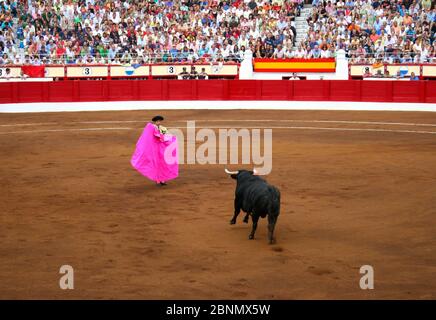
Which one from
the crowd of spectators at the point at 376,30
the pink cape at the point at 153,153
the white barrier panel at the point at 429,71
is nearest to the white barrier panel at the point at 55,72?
the crowd of spectators at the point at 376,30

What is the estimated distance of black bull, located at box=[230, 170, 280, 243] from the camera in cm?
932

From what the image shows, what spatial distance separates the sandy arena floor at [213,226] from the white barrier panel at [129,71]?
1338 cm

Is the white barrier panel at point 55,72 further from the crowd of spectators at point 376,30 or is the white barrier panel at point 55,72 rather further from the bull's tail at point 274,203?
the bull's tail at point 274,203

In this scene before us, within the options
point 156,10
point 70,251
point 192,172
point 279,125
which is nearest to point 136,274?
point 70,251

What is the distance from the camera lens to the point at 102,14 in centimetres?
3350

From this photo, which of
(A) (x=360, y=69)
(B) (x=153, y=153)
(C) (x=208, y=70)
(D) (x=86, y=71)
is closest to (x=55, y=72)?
(D) (x=86, y=71)

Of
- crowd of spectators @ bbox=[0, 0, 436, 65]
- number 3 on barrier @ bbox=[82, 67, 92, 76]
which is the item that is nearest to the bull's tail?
crowd of spectators @ bbox=[0, 0, 436, 65]

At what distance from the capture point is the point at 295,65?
3159 cm

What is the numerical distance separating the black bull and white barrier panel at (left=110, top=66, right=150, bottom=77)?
2245cm

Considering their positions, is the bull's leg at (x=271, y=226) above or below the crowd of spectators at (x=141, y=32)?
below

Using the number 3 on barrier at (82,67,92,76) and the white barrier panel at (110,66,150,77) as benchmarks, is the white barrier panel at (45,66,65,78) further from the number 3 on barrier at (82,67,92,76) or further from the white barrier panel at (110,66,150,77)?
the white barrier panel at (110,66,150,77)

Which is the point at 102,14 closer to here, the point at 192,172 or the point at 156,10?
the point at 156,10

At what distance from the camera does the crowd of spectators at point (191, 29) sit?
101ft

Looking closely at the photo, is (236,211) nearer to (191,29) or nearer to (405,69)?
(405,69)
